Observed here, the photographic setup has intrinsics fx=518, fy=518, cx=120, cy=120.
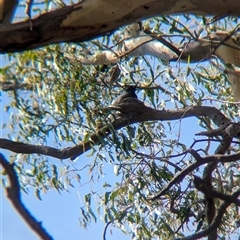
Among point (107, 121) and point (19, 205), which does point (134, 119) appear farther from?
point (19, 205)

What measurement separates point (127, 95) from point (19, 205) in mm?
2054

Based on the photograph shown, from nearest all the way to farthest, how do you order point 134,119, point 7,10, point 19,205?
point 19,205 < point 7,10 < point 134,119

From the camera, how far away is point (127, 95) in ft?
9.80

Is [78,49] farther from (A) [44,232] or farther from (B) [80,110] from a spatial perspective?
(A) [44,232]

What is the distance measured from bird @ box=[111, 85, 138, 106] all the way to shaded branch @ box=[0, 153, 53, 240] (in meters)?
1.91

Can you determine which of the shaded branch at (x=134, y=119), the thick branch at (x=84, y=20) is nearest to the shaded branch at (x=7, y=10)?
the thick branch at (x=84, y=20)

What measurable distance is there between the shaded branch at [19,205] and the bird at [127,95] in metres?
1.91

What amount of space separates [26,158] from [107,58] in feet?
2.66

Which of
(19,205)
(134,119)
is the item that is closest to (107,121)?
(134,119)

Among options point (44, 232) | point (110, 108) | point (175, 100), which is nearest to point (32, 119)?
point (110, 108)

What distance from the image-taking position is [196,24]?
3.14 metres

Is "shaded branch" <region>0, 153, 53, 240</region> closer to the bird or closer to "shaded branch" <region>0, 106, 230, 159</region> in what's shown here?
"shaded branch" <region>0, 106, 230, 159</region>

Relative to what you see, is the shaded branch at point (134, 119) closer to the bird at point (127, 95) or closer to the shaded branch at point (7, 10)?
the bird at point (127, 95)

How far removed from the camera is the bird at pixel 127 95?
294 centimetres
